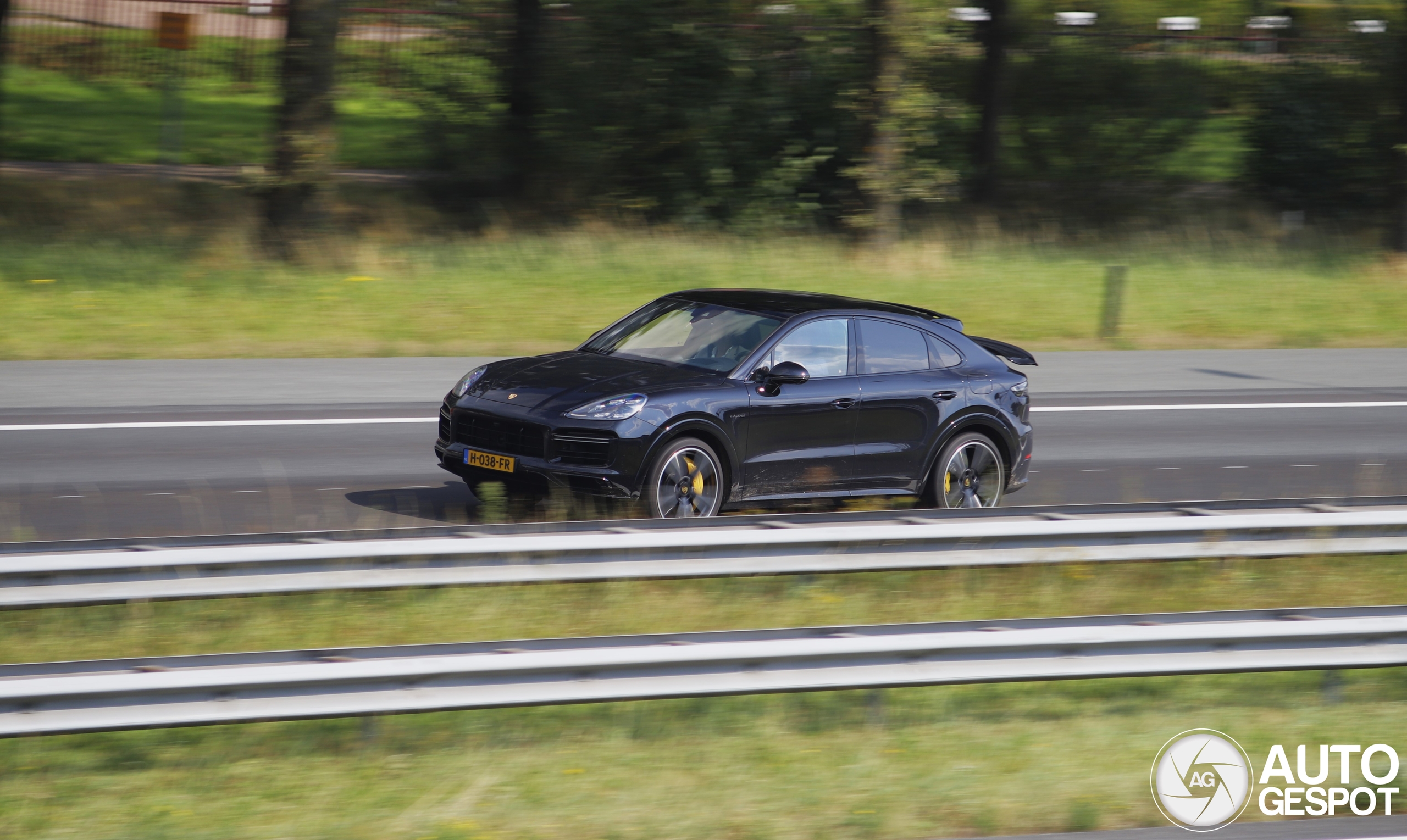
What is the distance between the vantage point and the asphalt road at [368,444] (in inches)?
385

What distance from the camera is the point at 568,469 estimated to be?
880 centimetres

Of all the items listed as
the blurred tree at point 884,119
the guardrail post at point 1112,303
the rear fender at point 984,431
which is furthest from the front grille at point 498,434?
the blurred tree at point 884,119

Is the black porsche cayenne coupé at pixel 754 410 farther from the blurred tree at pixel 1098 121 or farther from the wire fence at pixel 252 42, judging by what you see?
the blurred tree at pixel 1098 121

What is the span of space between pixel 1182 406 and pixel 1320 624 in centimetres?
966

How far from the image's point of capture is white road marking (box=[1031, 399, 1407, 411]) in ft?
49.7

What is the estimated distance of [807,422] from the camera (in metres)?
9.52

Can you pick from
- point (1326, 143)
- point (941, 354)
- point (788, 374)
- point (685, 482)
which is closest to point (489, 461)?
point (685, 482)

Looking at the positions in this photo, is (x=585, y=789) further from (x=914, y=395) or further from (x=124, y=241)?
(x=124, y=241)

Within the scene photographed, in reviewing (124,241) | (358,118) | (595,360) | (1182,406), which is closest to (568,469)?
(595,360)

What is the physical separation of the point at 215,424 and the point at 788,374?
5521mm

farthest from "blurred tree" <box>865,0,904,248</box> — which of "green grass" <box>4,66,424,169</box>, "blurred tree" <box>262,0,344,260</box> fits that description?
"blurred tree" <box>262,0,344,260</box>

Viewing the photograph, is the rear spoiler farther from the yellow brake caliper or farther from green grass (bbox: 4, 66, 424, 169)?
green grass (bbox: 4, 66, 424, 169)

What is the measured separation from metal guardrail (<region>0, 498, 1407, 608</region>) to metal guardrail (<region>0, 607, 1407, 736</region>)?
3.09 ft

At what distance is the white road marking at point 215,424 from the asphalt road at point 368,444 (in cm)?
5
